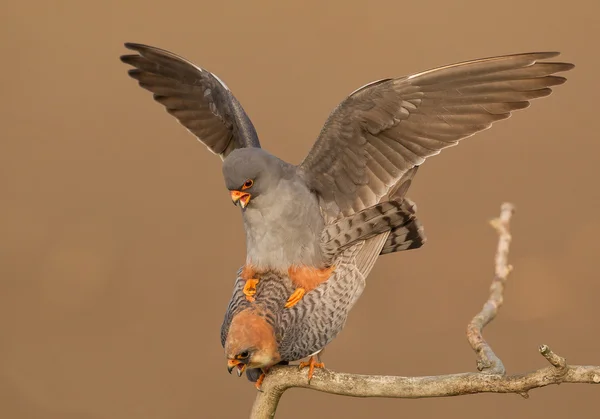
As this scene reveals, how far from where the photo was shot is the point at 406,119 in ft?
11.6

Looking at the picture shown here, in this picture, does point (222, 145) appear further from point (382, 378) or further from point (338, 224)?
point (382, 378)

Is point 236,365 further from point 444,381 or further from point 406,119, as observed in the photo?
point 406,119

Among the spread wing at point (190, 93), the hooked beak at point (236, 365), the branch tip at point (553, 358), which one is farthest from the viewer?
the spread wing at point (190, 93)

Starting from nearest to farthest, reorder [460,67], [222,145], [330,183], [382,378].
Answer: [382,378] → [460,67] → [330,183] → [222,145]

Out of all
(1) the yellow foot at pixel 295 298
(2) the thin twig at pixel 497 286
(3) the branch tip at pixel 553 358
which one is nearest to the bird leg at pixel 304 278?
(1) the yellow foot at pixel 295 298

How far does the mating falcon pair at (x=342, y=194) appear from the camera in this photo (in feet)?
10.8

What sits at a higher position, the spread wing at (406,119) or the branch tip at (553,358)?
the spread wing at (406,119)

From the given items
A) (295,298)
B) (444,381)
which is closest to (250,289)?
(295,298)

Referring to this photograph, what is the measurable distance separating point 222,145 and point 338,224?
875mm

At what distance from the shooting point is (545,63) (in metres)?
3.30

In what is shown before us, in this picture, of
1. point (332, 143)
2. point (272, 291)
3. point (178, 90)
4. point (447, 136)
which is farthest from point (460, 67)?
point (178, 90)

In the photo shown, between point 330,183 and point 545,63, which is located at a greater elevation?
point 545,63

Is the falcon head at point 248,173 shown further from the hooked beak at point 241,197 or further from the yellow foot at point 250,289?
the yellow foot at point 250,289

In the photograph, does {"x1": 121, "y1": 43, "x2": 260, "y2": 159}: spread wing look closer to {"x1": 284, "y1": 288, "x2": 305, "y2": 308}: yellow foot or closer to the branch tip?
{"x1": 284, "y1": 288, "x2": 305, "y2": 308}: yellow foot
